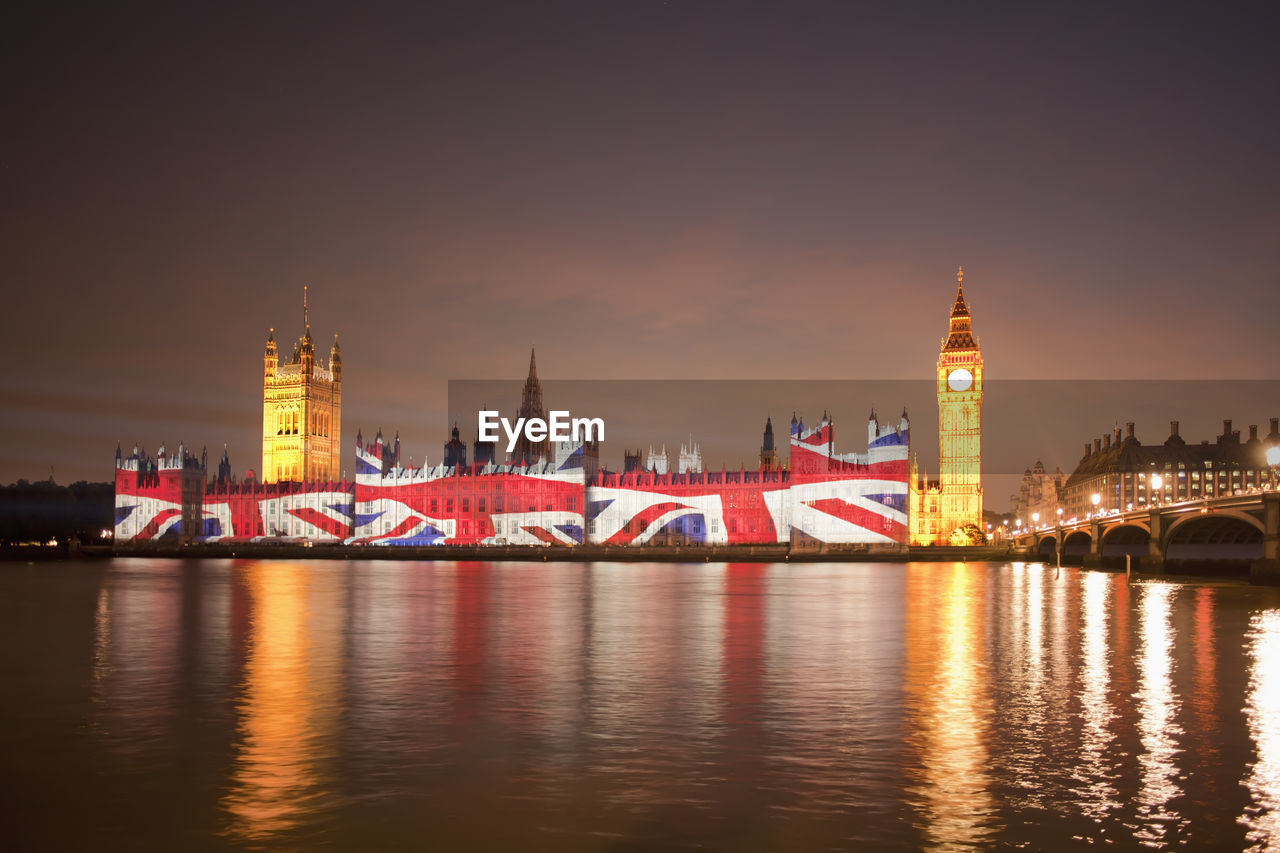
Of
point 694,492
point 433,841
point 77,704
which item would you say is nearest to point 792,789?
point 433,841

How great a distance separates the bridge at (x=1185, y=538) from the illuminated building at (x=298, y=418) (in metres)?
104

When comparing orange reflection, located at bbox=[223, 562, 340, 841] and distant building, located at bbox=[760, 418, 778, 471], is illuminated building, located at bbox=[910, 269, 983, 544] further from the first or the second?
orange reflection, located at bbox=[223, 562, 340, 841]

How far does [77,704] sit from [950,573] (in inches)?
2796

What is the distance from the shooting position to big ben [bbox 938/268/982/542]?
143 m

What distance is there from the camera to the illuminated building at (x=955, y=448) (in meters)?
143

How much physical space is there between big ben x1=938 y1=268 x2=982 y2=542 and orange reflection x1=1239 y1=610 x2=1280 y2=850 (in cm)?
11111

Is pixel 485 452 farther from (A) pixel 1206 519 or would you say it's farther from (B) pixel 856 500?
(A) pixel 1206 519

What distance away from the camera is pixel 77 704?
21.8 metres

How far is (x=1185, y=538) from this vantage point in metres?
97.1

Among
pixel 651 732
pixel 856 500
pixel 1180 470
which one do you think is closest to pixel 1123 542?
pixel 856 500

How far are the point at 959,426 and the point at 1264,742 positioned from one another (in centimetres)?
13457

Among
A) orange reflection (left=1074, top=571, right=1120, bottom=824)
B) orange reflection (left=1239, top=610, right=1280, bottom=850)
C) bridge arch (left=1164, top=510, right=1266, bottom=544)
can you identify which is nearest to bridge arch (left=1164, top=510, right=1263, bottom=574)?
bridge arch (left=1164, top=510, right=1266, bottom=544)

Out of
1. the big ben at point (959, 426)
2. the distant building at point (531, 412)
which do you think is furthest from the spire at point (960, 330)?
the distant building at point (531, 412)

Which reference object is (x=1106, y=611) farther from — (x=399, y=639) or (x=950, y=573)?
(x=950, y=573)
